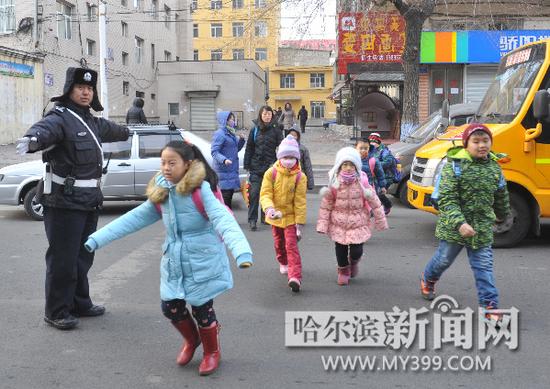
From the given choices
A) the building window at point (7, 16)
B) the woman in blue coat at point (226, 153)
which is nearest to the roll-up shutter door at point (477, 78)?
the woman in blue coat at point (226, 153)

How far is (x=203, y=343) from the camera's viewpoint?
4.05 m

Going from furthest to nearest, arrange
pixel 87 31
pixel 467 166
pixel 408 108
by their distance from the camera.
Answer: pixel 87 31
pixel 408 108
pixel 467 166

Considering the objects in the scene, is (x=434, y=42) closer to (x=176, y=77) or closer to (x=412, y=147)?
(x=412, y=147)

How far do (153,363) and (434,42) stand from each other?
20115mm

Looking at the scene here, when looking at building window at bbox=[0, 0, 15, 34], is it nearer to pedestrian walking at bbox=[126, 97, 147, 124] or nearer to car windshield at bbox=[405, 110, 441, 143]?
pedestrian walking at bbox=[126, 97, 147, 124]

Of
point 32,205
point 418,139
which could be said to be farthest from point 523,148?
point 32,205

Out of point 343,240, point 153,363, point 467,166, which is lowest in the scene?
point 153,363

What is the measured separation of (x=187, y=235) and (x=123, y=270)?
3.13m

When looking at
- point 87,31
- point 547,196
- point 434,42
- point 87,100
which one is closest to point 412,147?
point 547,196

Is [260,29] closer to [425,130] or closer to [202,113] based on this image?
[425,130]

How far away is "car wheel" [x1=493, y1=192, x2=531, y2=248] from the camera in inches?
302

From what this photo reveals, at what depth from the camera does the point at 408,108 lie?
53.3 ft

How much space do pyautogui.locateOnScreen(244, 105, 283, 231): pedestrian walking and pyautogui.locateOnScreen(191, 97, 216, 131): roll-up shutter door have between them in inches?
1311

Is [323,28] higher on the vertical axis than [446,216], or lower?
higher
